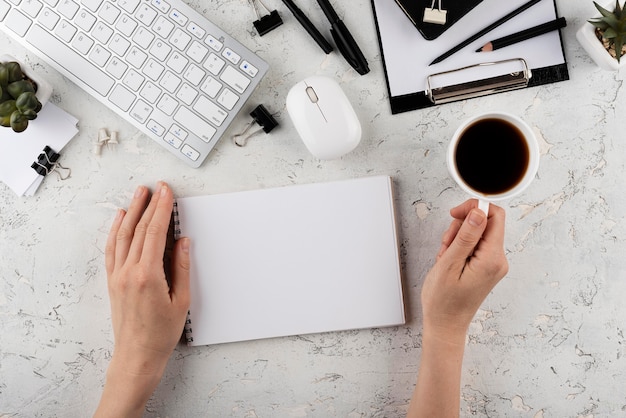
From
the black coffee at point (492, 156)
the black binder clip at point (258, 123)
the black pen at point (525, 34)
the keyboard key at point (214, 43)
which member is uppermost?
the keyboard key at point (214, 43)

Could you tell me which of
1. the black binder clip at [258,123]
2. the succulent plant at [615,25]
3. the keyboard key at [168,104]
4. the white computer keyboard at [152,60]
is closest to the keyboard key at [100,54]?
the white computer keyboard at [152,60]

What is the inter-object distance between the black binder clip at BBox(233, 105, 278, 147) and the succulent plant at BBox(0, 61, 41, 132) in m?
0.28

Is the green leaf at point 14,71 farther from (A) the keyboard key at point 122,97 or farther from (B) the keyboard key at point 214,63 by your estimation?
(B) the keyboard key at point 214,63

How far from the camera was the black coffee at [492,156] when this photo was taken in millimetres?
652

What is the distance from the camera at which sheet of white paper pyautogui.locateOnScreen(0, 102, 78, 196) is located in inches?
29.7

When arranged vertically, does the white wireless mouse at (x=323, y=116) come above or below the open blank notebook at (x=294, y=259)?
above

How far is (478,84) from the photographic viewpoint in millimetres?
715

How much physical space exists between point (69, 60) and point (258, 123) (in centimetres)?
29

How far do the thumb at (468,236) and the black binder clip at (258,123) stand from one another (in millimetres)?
311

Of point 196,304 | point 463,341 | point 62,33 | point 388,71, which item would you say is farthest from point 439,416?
point 62,33

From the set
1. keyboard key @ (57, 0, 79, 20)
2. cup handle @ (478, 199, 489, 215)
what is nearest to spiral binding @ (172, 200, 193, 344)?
keyboard key @ (57, 0, 79, 20)

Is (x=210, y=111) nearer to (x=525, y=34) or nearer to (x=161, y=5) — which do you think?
→ (x=161, y=5)

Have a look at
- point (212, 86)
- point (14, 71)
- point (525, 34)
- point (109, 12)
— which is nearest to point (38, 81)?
point (14, 71)

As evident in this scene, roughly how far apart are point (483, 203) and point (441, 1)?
293 millimetres
